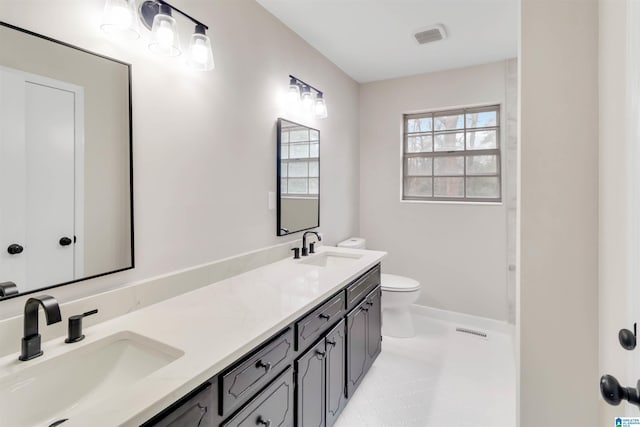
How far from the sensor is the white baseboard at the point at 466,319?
295cm

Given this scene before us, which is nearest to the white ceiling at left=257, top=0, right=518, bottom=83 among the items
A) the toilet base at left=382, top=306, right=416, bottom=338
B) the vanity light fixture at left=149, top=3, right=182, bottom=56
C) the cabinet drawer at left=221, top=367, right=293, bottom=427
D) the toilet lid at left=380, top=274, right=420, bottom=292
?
the vanity light fixture at left=149, top=3, right=182, bottom=56

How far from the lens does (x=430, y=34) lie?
7.77 feet

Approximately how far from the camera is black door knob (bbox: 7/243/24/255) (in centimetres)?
96

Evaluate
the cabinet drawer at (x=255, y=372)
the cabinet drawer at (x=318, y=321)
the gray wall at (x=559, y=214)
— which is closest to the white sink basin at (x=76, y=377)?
the cabinet drawer at (x=255, y=372)

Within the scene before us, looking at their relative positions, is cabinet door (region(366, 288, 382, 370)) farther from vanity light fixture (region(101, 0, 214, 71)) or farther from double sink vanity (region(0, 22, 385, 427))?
vanity light fixture (region(101, 0, 214, 71))

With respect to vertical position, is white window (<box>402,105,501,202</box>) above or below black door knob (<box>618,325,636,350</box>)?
above

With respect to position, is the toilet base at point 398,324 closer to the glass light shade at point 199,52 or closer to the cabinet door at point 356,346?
the cabinet door at point 356,346

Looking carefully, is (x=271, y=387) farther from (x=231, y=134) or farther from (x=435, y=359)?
(x=435, y=359)

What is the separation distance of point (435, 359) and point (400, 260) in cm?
112

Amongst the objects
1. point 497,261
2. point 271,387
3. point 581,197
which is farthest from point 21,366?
point 497,261

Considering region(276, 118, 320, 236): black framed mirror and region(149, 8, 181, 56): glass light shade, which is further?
region(276, 118, 320, 236): black framed mirror

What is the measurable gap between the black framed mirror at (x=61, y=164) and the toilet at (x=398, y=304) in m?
2.05

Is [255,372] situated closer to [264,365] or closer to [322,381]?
[264,365]

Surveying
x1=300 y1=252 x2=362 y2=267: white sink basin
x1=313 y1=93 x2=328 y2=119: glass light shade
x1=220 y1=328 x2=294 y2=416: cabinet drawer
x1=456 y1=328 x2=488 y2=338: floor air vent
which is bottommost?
x1=456 y1=328 x2=488 y2=338: floor air vent
